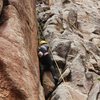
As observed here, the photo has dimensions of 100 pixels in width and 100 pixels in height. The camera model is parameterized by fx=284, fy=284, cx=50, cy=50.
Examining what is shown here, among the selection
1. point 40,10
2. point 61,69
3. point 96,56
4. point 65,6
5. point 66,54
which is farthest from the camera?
point 65,6

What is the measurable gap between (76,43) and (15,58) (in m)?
8.54

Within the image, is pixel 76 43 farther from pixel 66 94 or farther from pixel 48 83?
pixel 66 94

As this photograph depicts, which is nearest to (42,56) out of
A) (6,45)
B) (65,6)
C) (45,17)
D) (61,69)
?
(61,69)

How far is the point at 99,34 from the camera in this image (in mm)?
22797

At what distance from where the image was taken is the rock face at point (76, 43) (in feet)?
47.4

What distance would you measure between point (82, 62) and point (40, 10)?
30.4 feet

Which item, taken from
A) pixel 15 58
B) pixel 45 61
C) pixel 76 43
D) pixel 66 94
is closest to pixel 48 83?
pixel 66 94

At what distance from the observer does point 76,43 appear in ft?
59.2

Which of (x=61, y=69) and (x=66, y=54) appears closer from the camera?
(x=61, y=69)

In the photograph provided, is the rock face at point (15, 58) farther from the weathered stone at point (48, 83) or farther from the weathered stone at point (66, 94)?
the weathered stone at point (48, 83)

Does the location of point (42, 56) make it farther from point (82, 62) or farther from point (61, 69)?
point (82, 62)

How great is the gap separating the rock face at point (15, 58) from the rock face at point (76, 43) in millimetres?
2892

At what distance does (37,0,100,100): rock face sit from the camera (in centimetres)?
1445

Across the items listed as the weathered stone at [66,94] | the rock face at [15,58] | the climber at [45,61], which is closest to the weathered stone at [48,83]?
the weathered stone at [66,94]
